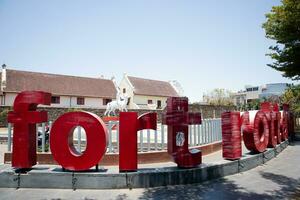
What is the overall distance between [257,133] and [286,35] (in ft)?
24.9

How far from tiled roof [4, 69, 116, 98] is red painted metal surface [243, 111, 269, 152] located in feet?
103

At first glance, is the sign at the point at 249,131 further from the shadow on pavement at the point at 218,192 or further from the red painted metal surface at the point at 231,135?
the shadow on pavement at the point at 218,192

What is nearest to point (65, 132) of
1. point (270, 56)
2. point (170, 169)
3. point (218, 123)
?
point (170, 169)

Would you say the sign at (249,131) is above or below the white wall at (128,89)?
below

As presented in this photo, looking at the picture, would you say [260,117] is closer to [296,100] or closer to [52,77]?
[296,100]

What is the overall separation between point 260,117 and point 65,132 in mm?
7343

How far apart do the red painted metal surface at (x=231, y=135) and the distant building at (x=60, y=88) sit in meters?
30.8

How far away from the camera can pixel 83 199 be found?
590 centimetres

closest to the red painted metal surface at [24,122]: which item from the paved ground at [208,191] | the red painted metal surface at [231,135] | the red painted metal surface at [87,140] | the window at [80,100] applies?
the red painted metal surface at [87,140]

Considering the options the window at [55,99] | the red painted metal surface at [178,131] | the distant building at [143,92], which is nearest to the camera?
the red painted metal surface at [178,131]

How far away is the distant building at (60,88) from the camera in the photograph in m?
33.2

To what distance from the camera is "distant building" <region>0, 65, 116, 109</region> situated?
109 feet

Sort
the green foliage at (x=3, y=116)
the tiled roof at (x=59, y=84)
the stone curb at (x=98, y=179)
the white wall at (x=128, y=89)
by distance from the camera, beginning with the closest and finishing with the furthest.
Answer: the stone curb at (x=98, y=179)
the green foliage at (x=3, y=116)
the tiled roof at (x=59, y=84)
the white wall at (x=128, y=89)

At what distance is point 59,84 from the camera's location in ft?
126
